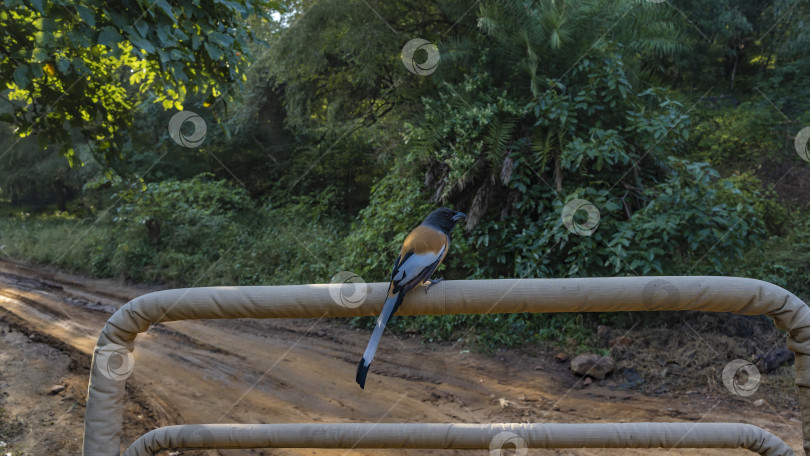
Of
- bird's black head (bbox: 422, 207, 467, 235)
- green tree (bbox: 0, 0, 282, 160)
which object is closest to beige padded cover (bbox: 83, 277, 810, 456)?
bird's black head (bbox: 422, 207, 467, 235)

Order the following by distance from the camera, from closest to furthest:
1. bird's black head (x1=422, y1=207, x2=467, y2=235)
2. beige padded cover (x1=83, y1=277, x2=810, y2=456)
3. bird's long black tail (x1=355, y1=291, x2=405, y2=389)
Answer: beige padded cover (x1=83, y1=277, x2=810, y2=456)
bird's long black tail (x1=355, y1=291, x2=405, y2=389)
bird's black head (x1=422, y1=207, x2=467, y2=235)

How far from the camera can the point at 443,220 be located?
250 cm

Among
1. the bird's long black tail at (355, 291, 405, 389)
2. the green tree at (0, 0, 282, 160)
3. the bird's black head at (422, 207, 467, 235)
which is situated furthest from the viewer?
the green tree at (0, 0, 282, 160)

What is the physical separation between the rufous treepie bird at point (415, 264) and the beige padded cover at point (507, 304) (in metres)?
0.12

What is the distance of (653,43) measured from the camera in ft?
21.1

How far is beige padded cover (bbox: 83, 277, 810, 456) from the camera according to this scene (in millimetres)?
1361

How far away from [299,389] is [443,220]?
2.72m

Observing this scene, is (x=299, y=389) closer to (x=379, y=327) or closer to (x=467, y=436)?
(x=467, y=436)

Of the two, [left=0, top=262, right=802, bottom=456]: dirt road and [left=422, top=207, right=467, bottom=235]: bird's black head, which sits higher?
[left=422, top=207, right=467, bottom=235]: bird's black head

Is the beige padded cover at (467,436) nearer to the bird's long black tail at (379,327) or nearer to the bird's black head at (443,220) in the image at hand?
the bird's long black tail at (379,327)

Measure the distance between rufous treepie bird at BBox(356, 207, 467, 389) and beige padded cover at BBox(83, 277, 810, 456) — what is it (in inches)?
4.6

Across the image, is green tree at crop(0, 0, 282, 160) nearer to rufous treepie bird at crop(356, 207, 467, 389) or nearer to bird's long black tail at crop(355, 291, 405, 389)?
rufous treepie bird at crop(356, 207, 467, 389)

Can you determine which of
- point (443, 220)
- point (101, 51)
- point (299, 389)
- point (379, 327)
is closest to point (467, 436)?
point (379, 327)

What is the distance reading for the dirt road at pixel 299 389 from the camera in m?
3.72
